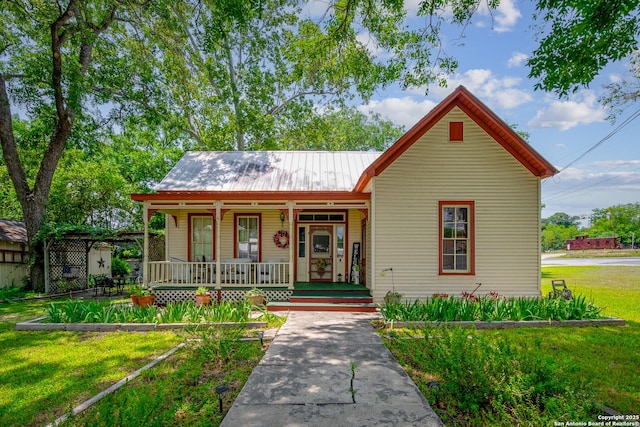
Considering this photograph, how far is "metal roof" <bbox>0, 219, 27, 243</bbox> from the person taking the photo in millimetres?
14953

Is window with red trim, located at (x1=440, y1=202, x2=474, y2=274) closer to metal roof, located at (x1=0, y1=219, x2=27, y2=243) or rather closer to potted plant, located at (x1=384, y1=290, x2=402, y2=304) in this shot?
potted plant, located at (x1=384, y1=290, x2=402, y2=304)

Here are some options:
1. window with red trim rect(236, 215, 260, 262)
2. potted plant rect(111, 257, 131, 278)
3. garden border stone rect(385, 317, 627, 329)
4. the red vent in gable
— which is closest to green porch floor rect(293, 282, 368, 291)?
window with red trim rect(236, 215, 260, 262)

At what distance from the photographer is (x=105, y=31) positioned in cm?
1544

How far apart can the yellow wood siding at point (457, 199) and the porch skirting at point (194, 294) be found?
10.2 feet

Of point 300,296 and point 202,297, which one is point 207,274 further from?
point 300,296

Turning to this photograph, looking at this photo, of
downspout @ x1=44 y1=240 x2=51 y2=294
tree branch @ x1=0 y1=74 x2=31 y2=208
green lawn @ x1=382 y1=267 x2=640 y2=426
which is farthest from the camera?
tree branch @ x1=0 y1=74 x2=31 y2=208

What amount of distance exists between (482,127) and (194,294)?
10318 mm

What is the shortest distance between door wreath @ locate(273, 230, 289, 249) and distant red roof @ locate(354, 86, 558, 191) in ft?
13.5

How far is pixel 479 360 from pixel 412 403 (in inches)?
39.4

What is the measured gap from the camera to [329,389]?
4.60 m

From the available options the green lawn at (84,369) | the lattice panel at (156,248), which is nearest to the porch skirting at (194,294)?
the green lawn at (84,369)

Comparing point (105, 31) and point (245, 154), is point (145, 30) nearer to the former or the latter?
point (105, 31)

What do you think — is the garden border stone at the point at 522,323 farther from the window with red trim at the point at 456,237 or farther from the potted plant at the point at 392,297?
the window with red trim at the point at 456,237

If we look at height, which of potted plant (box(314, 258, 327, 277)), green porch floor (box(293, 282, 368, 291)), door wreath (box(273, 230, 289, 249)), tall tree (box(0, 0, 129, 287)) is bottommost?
green porch floor (box(293, 282, 368, 291))
